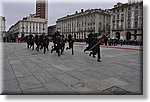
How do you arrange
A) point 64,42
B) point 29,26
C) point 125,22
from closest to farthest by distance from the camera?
point 64,42 → point 125,22 → point 29,26

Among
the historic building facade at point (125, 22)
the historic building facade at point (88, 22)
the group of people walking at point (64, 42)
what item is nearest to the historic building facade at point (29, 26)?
the historic building facade at point (88, 22)

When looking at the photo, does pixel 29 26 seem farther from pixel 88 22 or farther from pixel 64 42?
pixel 64 42

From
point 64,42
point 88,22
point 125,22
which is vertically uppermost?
point 88,22

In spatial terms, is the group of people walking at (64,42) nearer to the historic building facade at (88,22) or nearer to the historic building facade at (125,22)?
the historic building facade at (125,22)

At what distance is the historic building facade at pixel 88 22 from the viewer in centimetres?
6625

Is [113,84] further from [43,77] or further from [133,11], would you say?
[133,11]

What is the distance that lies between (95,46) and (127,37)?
43.0 meters

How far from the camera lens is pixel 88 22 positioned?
69.2 metres

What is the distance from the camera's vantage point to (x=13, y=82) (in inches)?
183

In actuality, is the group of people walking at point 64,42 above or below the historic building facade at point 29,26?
below

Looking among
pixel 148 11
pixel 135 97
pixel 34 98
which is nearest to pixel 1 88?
pixel 34 98

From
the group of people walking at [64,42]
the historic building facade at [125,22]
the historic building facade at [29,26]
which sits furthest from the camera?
the historic building facade at [29,26]

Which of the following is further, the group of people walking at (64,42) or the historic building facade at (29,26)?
the historic building facade at (29,26)

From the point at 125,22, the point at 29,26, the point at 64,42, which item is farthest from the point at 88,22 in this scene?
the point at 64,42
